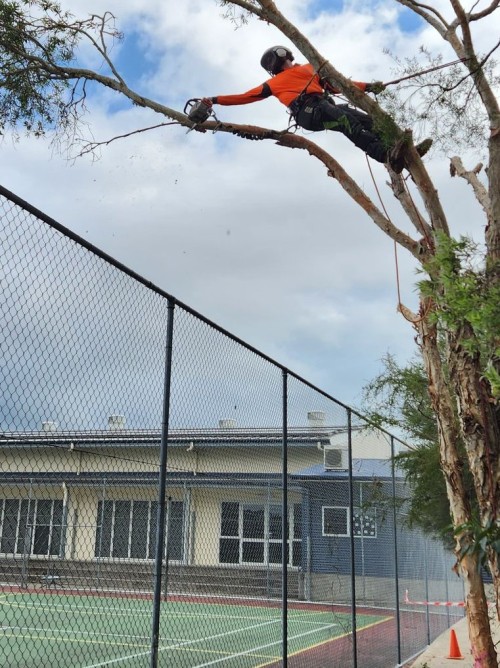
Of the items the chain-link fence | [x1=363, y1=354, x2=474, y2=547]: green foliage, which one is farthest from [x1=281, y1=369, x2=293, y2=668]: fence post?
[x1=363, y1=354, x2=474, y2=547]: green foliage

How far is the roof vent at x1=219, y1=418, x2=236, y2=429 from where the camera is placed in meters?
6.25

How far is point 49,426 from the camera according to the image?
11.6ft

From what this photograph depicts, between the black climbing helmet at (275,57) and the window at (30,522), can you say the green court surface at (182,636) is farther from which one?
the black climbing helmet at (275,57)

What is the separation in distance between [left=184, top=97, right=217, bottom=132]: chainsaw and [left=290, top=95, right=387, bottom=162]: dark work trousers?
79cm

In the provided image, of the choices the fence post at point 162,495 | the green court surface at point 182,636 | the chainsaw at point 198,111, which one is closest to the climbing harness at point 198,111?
the chainsaw at point 198,111

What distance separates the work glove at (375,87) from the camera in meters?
6.22

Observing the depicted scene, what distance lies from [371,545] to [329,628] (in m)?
1.62

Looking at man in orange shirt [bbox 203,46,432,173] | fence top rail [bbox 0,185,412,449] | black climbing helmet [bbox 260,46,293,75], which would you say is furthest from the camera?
black climbing helmet [bbox 260,46,293,75]

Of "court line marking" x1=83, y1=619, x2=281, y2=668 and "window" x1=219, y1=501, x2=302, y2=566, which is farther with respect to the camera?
"court line marking" x1=83, y1=619, x2=281, y2=668

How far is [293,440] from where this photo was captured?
991 cm

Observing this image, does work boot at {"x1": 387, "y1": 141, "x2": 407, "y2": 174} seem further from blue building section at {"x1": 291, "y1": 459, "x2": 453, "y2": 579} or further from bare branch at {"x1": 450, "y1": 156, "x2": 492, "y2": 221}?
blue building section at {"x1": 291, "y1": 459, "x2": 453, "y2": 579}

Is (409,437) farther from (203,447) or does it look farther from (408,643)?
(203,447)

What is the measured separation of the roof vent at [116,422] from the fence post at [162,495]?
0.90ft

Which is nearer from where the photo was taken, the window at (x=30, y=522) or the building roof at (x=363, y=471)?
the window at (x=30, y=522)
